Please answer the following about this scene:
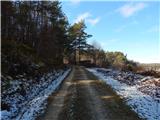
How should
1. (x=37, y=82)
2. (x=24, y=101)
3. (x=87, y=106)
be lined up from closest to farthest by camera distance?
(x=87, y=106)
(x=24, y=101)
(x=37, y=82)

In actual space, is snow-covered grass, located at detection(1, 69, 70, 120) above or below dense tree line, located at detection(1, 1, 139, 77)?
below

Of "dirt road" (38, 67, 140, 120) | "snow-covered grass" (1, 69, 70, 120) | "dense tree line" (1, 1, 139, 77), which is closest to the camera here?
"dirt road" (38, 67, 140, 120)

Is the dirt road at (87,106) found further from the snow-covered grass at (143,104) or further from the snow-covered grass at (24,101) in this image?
the snow-covered grass at (24,101)

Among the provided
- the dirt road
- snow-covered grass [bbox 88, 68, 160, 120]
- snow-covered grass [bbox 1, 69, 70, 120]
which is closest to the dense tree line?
snow-covered grass [bbox 1, 69, 70, 120]

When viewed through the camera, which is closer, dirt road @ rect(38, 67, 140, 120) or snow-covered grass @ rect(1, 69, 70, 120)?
dirt road @ rect(38, 67, 140, 120)

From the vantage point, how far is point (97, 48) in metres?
119

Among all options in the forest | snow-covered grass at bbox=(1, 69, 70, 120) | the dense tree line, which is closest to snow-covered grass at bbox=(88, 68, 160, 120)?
the forest

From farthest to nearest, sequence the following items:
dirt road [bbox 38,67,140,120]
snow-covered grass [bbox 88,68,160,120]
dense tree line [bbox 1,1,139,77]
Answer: dense tree line [bbox 1,1,139,77], snow-covered grass [bbox 88,68,160,120], dirt road [bbox 38,67,140,120]

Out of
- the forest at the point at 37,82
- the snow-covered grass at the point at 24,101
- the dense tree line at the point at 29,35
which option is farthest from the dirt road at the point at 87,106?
the dense tree line at the point at 29,35

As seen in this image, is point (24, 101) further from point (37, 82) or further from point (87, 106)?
point (37, 82)

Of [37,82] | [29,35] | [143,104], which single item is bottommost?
[143,104]

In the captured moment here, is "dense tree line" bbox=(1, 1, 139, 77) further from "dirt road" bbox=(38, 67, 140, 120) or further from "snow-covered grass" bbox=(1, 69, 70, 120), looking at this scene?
"dirt road" bbox=(38, 67, 140, 120)

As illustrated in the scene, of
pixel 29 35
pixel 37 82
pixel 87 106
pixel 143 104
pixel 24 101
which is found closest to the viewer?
pixel 87 106

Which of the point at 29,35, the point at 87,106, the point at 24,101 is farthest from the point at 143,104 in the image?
the point at 29,35
